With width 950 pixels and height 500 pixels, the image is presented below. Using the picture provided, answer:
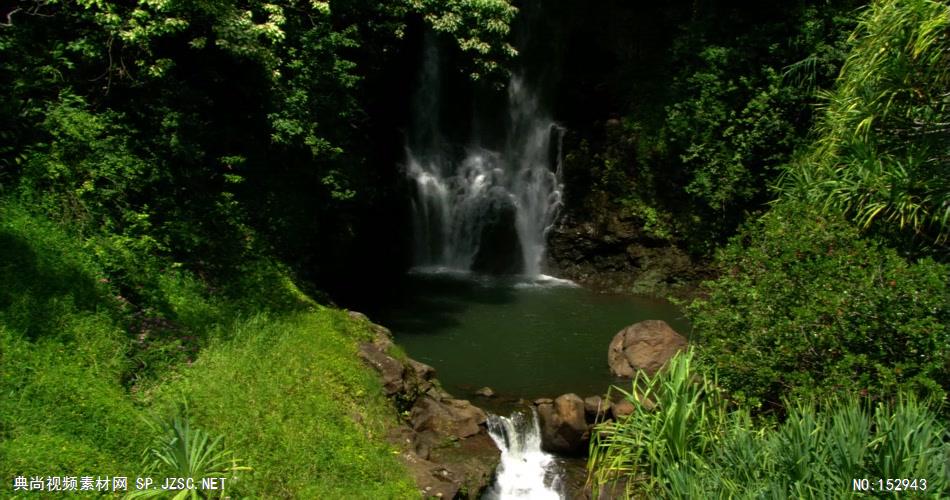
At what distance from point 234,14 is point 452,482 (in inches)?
288

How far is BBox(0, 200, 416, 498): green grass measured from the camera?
6.46 meters

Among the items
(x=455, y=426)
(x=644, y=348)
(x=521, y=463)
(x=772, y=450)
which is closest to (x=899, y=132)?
(x=644, y=348)

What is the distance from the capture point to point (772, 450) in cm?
607

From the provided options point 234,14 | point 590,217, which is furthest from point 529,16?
point 234,14

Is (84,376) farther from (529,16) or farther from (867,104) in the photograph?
(529,16)

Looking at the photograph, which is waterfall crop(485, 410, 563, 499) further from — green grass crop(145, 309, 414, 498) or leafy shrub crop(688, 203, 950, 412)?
leafy shrub crop(688, 203, 950, 412)

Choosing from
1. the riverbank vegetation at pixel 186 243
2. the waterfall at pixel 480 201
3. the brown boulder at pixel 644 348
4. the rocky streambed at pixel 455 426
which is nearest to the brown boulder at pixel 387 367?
the rocky streambed at pixel 455 426

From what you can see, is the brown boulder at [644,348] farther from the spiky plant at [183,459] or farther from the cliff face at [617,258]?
the spiky plant at [183,459]

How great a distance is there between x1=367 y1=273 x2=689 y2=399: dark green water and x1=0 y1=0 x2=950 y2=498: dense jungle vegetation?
6.37 ft

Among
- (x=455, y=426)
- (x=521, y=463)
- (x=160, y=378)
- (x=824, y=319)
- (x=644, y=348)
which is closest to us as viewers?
(x=824, y=319)

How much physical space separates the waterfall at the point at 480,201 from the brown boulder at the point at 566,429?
9.09 metres

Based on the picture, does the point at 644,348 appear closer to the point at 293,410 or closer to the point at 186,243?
the point at 293,410

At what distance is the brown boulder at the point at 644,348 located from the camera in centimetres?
1177

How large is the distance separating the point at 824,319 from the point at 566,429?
3577 mm
